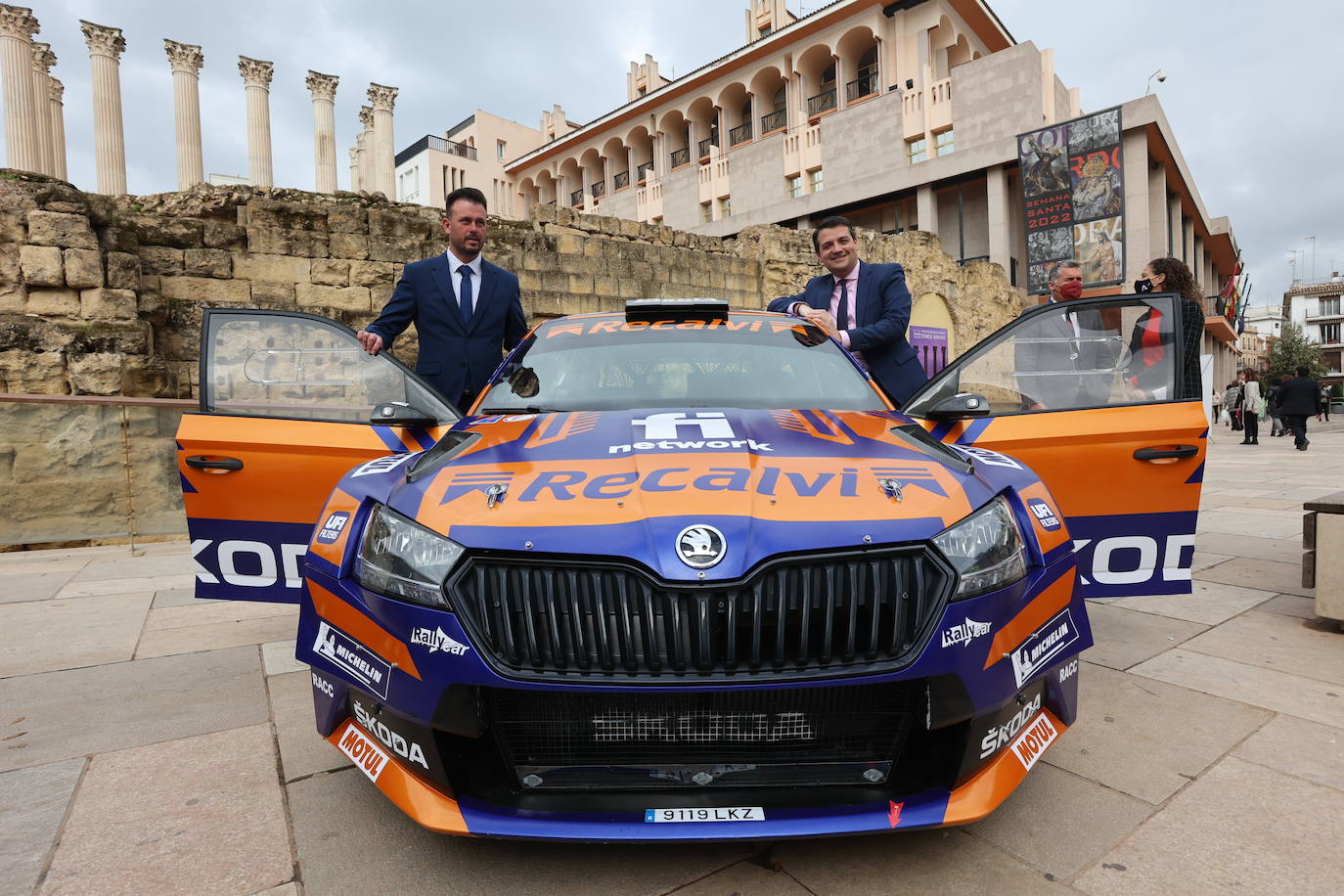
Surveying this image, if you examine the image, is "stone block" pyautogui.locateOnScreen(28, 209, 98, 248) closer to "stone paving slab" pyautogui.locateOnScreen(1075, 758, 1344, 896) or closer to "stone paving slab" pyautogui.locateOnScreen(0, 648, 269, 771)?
"stone paving slab" pyautogui.locateOnScreen(0, 648, 269, 771)

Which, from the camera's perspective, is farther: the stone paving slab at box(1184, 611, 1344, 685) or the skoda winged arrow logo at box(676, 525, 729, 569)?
the stone paving slab at box(1184, 611, 1344, 685)

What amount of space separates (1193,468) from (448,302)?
342 cm

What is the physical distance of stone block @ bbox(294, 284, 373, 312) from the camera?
8.02m

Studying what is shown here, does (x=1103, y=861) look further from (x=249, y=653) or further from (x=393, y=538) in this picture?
(x=249, y=653)

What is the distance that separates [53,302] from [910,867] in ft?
27.4

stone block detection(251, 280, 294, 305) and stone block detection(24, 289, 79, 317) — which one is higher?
stone block detection(251, 280, 294, 305)

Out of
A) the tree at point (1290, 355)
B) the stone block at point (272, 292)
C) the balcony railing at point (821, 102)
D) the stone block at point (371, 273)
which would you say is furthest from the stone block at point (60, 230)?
the tree at point (1290, 355)

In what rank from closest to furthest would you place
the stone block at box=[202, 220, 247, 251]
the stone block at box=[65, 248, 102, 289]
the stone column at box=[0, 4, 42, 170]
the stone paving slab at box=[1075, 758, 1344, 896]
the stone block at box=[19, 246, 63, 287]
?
1. the stone paving slab at box=[1075, 758, 1344, 896]
2. the stone block at box=[19, 246, 63, 287]
3. the stone block at box=[65, 248, 102, 289]
4. the stone block at box=[202, 220, 247, 251]
5. the stone column at box=[0, 4, 42, 170]

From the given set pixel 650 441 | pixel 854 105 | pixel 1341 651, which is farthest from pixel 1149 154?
pixel 650 441

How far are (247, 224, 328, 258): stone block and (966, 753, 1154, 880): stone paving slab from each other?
8.44m

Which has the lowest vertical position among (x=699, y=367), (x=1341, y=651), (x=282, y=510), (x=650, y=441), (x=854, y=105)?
(x=1341, y=651)

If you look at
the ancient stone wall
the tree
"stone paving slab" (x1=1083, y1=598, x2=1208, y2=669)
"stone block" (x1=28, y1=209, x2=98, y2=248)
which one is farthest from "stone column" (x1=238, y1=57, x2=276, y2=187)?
the tree

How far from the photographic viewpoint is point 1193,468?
2568 millimetres

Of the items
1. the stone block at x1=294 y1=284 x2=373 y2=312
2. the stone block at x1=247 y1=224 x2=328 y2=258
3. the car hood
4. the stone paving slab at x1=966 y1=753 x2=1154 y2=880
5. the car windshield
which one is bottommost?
the stone paving slab at x1=966 y1=753 x2=1154 y2=880
